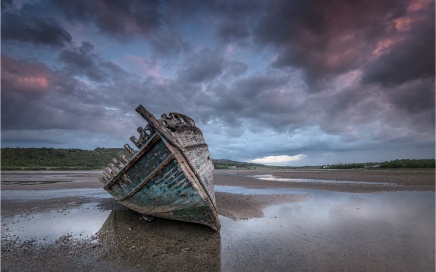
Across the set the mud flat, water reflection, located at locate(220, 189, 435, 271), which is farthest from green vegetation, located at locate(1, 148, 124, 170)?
water reflection, located at locate(220, 189, 435, 271)

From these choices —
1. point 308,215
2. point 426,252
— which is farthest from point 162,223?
point 426,252

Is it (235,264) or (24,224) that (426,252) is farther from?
(24,224)

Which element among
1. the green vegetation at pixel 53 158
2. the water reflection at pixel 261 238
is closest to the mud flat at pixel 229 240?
the water reflection at pixel 261 238

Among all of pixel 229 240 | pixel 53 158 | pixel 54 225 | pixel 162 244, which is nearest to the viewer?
pixel 162 244

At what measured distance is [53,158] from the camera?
192ft

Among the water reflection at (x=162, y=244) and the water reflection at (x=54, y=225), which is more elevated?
the water reflection at (x=162, y=244)

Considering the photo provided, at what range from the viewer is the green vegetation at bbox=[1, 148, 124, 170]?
53.0m

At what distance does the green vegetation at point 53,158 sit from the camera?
53025mm

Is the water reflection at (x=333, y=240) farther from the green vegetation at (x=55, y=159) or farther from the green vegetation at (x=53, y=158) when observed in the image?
the green vegetation at (x=53, y=158)

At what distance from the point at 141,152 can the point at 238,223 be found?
13.7ft

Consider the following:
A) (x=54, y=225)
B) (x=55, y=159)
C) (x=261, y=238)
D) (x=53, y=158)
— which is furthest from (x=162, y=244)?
(x=53, y=158)

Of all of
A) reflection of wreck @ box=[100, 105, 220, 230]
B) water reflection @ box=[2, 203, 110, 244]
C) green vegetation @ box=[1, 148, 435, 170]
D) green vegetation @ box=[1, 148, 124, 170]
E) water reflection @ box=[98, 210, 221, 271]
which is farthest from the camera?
green vegetation @ box=[1, 148, 124, 170]

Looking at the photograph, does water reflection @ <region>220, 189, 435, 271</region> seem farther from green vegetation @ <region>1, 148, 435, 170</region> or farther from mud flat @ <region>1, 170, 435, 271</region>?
green vegetation @ <region>1, 148, 435, 170</region>

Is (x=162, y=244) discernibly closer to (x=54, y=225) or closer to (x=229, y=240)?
(x=229, y=240)
